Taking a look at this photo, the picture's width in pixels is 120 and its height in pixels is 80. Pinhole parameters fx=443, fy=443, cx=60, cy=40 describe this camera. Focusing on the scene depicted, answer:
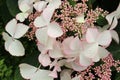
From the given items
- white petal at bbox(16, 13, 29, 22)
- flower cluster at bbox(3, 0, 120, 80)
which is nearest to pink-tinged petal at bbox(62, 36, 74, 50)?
Result: flower cluster at bbox(3, 0, 120, 80)

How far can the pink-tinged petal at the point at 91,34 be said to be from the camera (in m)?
0.93

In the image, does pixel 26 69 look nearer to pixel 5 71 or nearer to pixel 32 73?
pixel 32 73

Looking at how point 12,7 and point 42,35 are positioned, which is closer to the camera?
point 42,35

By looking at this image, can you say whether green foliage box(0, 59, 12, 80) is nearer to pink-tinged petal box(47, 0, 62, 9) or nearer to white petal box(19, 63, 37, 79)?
white petal box(19, 63, 37, 79)

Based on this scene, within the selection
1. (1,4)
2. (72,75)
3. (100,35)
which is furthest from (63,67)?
(1,4)

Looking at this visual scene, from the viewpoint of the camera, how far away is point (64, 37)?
98 cm

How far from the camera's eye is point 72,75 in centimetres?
103

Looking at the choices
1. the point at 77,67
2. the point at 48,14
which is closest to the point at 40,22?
the point at 48,14

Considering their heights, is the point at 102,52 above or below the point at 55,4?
below

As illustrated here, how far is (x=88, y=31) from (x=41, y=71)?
0.47 feet

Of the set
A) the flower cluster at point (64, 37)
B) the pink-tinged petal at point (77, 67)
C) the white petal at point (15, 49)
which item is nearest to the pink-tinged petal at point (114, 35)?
the flower cluster at point (64, 37)

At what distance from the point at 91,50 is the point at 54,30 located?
88 millimetres

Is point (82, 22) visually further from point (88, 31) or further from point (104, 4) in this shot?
point (104, 4)

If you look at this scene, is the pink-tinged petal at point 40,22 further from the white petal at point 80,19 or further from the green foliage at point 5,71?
the green foliage at point 5,71
